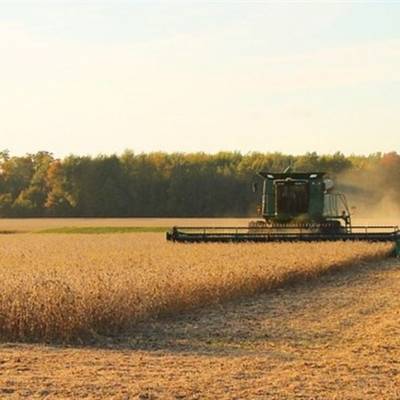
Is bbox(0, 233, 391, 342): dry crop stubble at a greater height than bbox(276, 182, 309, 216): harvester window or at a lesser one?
lesser

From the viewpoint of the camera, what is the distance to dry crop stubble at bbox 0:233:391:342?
1114 centimetres

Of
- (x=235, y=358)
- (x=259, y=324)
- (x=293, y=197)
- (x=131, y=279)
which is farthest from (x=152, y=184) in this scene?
(x=235, y=358)

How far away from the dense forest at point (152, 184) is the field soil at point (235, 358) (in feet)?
176

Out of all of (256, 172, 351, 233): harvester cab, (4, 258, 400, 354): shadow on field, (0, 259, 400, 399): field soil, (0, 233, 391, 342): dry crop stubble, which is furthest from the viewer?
(256, 172, 351, 233): harvester cab

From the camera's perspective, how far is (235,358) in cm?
977

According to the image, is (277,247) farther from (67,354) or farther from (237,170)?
(237,170)

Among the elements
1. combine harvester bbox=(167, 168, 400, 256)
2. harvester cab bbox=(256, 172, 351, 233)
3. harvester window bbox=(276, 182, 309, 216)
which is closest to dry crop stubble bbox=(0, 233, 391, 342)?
combine harvester bbox=(167, 168, 400, 256)

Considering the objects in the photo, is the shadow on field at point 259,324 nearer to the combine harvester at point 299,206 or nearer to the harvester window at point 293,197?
the combine harvester at point 299,206

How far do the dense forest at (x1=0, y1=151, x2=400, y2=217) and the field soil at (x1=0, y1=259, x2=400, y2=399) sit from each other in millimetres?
53496

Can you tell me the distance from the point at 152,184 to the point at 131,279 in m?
59.2

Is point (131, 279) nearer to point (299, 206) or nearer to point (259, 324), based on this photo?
point (259, 324)

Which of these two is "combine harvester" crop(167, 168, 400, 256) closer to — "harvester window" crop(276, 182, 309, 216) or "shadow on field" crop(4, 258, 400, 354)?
"harvester window" crop(276, 182, 309, 216)

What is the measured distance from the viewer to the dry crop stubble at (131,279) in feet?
36.6

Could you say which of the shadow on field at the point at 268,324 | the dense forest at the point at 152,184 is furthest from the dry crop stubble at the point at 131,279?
the dense forest at the point at 152,184
